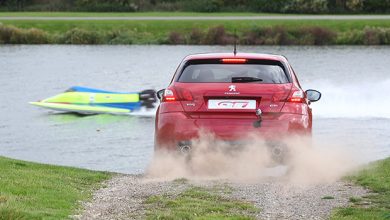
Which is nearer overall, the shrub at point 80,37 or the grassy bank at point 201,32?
the grassy bank at point 201,32

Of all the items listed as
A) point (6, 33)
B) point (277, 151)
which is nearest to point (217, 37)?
point (6, 33)

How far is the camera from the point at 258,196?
11125 mm

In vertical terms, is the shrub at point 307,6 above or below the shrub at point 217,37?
below

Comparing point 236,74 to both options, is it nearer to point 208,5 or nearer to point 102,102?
point 102,102

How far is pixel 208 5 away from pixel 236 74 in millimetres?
66737

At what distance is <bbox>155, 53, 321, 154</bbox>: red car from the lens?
12.2m

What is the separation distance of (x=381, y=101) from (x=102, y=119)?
8.91 metres

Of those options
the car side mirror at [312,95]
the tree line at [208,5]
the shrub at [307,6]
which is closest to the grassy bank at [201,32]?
the shrub at [307,6]

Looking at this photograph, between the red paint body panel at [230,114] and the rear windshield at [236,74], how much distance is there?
0.42 ft

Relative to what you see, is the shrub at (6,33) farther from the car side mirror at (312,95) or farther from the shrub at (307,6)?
the car side mirror at (312,95)

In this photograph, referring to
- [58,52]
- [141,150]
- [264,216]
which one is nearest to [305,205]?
[264,216]

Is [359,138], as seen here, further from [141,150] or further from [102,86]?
[102,86]

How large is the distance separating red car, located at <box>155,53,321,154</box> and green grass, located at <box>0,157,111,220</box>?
4.56 ft

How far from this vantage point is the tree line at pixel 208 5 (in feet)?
242
